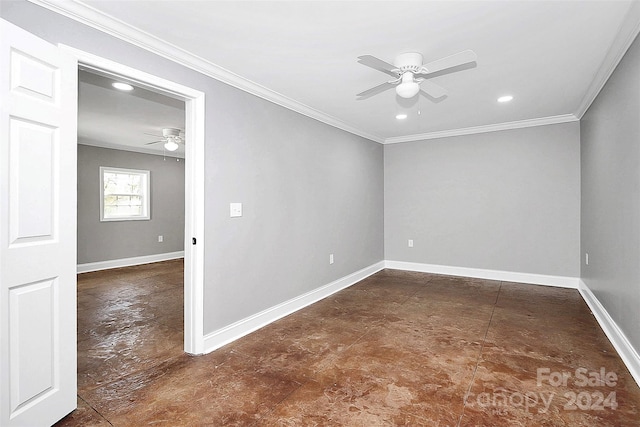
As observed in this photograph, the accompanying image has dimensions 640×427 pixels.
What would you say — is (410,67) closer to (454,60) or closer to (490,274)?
(454,60)

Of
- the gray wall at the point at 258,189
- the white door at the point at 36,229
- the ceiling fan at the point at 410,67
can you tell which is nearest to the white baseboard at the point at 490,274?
the gray wall at the point at 258,189

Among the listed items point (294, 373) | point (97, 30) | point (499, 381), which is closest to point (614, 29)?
point (499, 381)

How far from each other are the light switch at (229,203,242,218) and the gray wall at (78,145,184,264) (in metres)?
4.72

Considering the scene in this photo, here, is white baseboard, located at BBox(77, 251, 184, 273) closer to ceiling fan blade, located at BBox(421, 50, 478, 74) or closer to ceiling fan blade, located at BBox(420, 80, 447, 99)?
ceiling fan blade, located at BBox(420, 80, 447, 99)

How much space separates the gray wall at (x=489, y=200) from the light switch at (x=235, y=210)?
3.54 meters

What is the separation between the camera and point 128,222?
6.75 meters

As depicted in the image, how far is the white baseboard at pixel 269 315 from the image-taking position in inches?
111

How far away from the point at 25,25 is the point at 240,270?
7.22ft

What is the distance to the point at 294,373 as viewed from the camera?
2350mm

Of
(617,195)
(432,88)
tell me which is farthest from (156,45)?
(617,195)

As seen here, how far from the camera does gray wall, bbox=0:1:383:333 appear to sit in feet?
7.61

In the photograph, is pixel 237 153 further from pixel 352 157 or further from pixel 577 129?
pixel 577 129

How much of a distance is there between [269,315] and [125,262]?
4772 mm

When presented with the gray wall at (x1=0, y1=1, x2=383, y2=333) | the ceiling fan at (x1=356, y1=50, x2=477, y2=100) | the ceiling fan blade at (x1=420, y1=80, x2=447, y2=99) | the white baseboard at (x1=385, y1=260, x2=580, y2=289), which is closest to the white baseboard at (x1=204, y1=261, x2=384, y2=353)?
the gray wall at (x1=0, y1=1, x2=383, y2=333)
